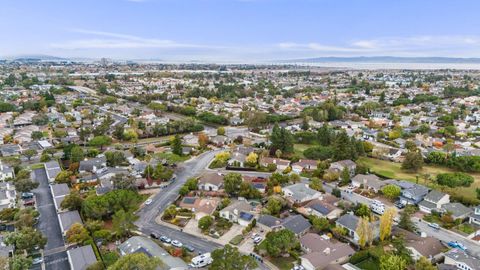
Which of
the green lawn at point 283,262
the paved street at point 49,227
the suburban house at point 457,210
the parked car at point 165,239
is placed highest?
the suburban house at point 457,210

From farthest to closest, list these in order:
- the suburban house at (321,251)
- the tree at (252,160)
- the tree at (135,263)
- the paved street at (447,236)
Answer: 1. the tree at (252,160)
2. the paved street at (447,236)
3. the suburban house at (321,251)
4. the tree at (135,263)

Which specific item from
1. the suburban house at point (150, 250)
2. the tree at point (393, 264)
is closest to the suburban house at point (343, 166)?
the tree at point (393, 264)

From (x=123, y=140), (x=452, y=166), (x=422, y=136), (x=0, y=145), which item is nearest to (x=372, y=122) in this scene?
(x=422, y=136)

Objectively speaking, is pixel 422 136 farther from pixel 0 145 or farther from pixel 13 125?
Answer: pixel 13 125

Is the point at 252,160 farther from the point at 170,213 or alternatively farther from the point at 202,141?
the point at 170,213

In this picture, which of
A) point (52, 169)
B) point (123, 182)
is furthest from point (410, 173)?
point (52, 169)

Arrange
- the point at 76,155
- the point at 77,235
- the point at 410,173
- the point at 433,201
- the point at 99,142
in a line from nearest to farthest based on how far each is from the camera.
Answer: the point at 77,235, the point at 433,201, the point at 410,173, the point at 76,155, the point at 99,142

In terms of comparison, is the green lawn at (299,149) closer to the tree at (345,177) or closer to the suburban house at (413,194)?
the tree at (345,177)
